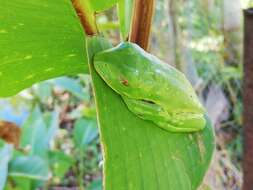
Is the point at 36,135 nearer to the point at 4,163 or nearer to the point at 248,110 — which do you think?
the point at 4,163

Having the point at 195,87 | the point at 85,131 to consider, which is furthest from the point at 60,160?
the point at 195,87

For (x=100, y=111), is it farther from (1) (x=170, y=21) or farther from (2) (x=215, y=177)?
(1) (x=170, y=21)

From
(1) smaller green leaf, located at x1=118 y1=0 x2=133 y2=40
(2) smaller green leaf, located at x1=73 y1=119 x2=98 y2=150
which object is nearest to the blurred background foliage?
(2) smaller green leaf, located at x1=73 y1=119 x2=98 y2=150

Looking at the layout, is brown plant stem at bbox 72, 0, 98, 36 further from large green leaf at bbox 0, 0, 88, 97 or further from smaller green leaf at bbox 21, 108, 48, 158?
smaller green leaf at bbox 21, 108, 48, 158

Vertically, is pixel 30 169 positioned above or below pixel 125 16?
below

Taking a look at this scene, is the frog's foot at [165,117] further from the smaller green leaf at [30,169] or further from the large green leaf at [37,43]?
the smaller green leaf at [30,169]

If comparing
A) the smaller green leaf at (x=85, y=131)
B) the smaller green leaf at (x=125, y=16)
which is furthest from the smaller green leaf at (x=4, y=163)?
the smaller green leaf at (x=85, y=131)
